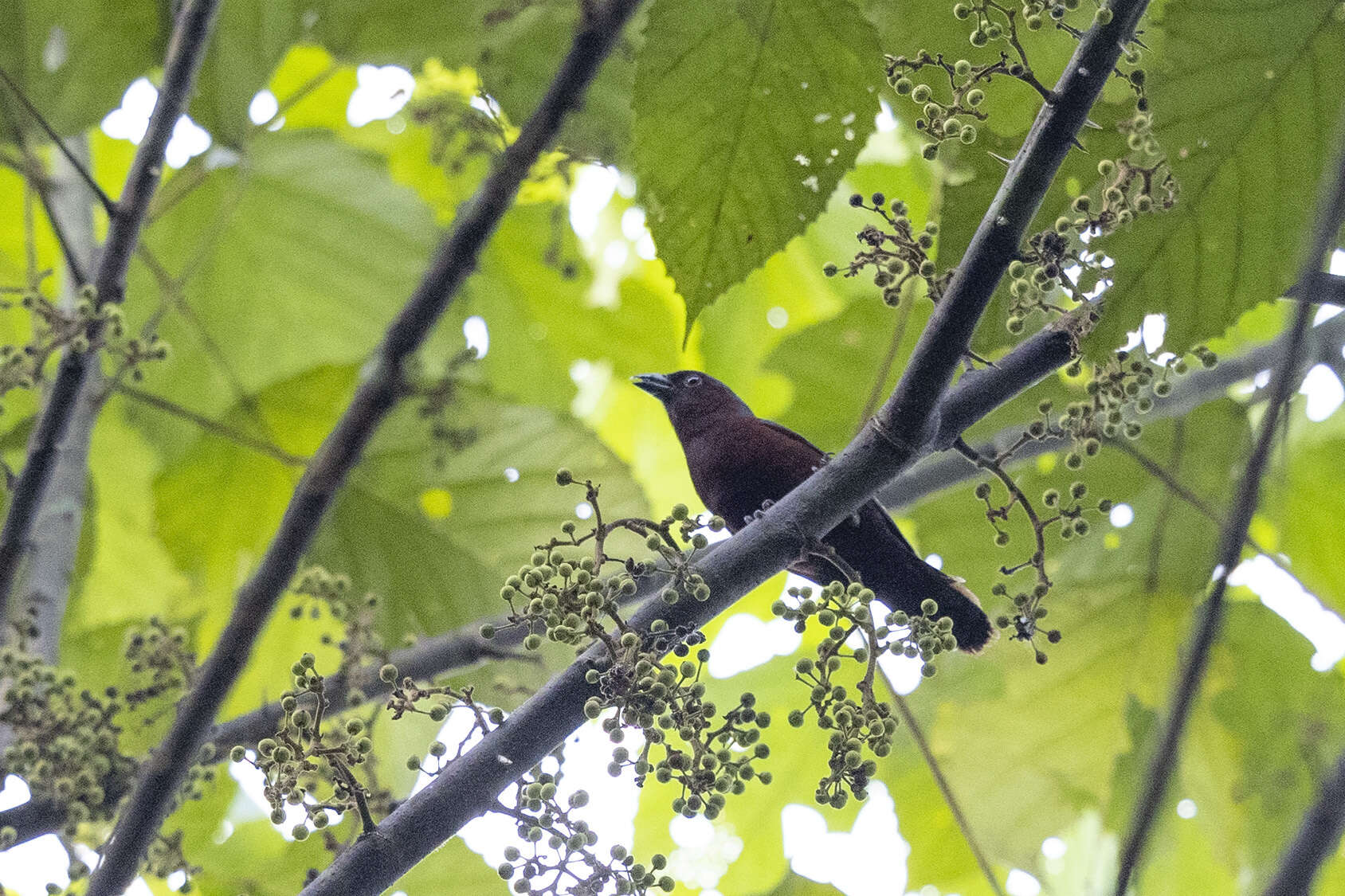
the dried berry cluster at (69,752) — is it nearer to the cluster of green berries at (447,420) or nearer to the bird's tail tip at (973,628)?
the cluster of green berries at (447,420)

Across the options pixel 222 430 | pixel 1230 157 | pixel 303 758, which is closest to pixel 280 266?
pixel 222 430

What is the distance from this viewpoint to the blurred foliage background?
10.7ft

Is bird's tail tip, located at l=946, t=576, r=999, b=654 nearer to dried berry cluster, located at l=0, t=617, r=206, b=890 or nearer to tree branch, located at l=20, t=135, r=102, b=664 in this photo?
dried berry cluster, located at l=0, t=617, r=206, b=890

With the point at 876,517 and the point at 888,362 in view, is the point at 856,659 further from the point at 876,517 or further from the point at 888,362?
the point at 876,517

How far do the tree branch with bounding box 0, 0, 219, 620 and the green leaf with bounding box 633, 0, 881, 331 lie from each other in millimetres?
1362

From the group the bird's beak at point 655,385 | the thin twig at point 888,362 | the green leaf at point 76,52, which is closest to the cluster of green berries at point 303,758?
the thin twig at point 888,362

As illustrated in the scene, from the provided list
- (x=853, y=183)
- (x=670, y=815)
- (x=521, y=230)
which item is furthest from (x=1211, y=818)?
(x=521, y=230)

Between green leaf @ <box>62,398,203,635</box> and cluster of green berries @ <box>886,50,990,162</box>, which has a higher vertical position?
green leaf @ <box>62,398,203,635</box>

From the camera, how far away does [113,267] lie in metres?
2.93

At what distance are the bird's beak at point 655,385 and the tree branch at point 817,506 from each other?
7.07ft

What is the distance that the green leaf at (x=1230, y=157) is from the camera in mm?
1851

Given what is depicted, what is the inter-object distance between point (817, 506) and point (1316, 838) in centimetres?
93

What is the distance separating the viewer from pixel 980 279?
5.46ft

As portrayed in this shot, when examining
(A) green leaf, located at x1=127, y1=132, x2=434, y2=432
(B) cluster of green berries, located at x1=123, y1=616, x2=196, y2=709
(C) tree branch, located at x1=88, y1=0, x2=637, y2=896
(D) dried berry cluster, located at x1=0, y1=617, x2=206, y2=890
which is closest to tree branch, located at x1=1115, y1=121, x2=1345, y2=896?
(C) tree branch, located at x1=88, y1=0, x2=637, y2=896
